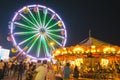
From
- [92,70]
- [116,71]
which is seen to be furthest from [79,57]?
[116,71]

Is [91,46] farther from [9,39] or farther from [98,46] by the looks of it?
[9,39]

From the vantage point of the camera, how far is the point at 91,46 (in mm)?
15594

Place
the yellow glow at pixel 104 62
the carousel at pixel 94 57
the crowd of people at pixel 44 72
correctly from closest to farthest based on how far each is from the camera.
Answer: the crowd of people at pixel 44 72, the carousel at pixel 94 57, the yellow glow at pixel 104 62

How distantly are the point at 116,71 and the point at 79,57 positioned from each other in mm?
3180

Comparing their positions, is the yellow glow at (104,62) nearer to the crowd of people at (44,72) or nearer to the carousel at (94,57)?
the carousel at (94,57)

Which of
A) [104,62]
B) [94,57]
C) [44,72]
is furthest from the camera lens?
[94,57]

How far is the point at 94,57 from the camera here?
Answer: 1802 cm

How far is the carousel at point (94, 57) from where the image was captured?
1566cm

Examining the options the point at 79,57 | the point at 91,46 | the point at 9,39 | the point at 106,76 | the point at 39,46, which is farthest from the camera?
the point at 39,46

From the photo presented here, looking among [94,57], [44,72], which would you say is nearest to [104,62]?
[94,57]

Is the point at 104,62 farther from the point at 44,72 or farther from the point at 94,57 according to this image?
the point at 44,72

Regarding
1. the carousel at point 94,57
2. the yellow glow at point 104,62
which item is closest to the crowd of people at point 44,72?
the carousel at point 94,57

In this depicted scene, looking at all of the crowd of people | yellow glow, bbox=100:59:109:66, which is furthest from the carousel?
the crowd of people

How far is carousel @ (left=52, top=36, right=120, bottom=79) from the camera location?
51.4 ft
